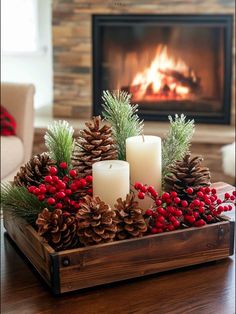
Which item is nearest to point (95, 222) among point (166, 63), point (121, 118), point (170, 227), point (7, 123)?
point (170, 227)

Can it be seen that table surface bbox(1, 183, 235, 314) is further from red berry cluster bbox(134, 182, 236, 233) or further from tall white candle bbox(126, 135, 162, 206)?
tall white candle bbox(126, 135, 162, 206)

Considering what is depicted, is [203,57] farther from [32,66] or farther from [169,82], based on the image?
[32,66]

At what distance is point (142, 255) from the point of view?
4.12ft

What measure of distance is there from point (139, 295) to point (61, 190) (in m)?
0.26

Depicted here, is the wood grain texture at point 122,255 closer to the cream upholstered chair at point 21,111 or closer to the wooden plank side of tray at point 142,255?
the wooden plank side of tray at point 142,255

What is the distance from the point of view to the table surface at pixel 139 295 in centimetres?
118

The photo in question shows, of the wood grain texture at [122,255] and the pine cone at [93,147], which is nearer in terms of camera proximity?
the wood grain texture at [122,255]

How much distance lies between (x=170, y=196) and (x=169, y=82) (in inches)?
100

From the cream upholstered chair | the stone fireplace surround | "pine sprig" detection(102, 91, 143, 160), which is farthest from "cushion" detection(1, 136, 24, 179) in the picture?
"pine sprig" detection(102, 91, 143, 160)

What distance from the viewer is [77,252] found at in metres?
1.18

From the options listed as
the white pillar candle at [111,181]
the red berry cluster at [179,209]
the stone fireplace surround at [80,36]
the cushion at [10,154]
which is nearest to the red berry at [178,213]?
the red berry cluster at [179,209]

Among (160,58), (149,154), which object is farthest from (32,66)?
(149,154)

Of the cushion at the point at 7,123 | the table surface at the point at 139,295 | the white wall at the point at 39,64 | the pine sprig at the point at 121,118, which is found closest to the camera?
the table surface at the point at 139,295

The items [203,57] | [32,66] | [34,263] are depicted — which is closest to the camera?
[34,263]
